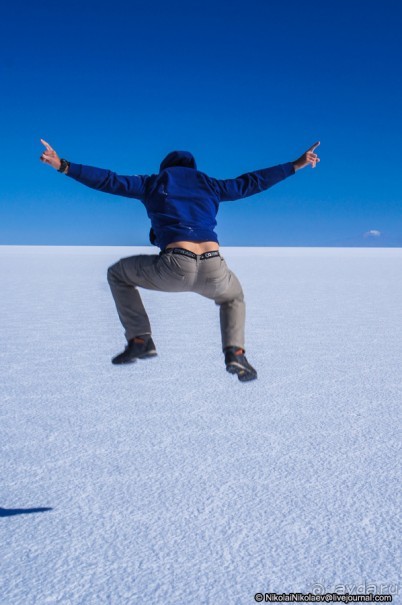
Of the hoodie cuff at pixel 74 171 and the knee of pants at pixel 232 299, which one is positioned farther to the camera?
the knee of pants at pixel 232 299

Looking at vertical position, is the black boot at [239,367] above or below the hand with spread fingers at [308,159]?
below

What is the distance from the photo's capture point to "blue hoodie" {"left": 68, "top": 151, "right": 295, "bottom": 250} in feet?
10.2

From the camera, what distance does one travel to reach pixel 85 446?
3.10 metres

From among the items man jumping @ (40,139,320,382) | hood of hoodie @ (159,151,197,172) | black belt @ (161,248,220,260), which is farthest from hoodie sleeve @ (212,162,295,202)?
black belt @ (161,248,220,260)

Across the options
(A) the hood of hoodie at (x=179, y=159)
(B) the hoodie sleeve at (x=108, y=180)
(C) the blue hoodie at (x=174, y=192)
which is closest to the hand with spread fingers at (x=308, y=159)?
(C) the blue hoodie at (x=174, y=192)

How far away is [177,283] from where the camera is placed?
3.15 m

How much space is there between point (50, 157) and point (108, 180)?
13.3 inches

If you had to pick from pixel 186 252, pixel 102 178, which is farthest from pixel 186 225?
pixel 102 178

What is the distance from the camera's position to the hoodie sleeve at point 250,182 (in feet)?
10.8

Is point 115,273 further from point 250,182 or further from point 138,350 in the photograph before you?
point 250,182

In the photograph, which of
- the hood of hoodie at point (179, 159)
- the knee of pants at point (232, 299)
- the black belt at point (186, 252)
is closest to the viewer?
the black belt at point (186, 252)

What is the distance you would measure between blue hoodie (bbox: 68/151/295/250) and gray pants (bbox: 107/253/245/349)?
0.14 metres

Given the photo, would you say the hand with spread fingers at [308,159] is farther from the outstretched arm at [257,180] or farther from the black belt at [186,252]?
the black belt at [186,252]

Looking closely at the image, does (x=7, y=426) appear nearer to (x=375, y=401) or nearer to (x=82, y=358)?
(x=82, y=358)
